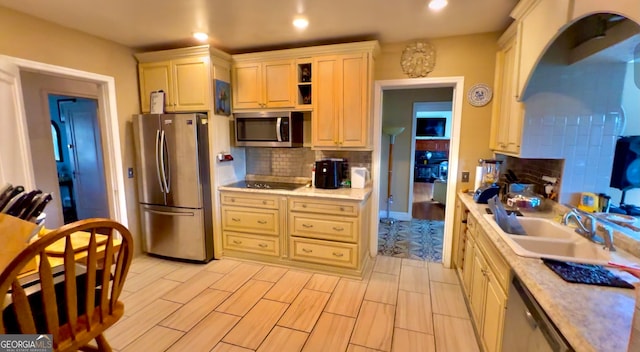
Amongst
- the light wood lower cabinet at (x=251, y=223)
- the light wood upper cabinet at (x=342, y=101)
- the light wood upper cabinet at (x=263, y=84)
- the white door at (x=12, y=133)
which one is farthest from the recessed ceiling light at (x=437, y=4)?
the white door at (x=12, y=133)

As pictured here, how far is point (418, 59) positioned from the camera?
2957 mm

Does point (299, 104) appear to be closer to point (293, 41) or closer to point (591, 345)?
point (293, 41)

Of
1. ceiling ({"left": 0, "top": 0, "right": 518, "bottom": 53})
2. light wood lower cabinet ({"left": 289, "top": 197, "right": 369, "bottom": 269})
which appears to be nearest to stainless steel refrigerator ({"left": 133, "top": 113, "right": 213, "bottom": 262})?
ceiling ({"left": 0, "top": 0, "right": 518, "bottom": 53})

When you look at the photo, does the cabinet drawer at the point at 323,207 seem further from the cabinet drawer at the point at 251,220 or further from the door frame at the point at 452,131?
the door frame at the point at 452,131

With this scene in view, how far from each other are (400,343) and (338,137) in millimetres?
1961

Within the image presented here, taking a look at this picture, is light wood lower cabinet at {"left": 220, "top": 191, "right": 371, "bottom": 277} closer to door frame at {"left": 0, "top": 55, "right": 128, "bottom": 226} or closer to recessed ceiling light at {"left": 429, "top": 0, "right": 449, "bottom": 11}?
door frame at {"left": 0, "top": 55, "right": 128, "bottom": 226}

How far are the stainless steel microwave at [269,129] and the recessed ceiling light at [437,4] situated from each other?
1.65m

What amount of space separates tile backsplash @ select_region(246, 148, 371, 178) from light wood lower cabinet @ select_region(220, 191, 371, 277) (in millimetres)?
610

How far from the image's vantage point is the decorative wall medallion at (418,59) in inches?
115

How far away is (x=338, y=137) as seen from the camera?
3025 millimetres

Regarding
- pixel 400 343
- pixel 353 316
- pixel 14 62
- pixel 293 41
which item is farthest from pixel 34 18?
pixel 400 343

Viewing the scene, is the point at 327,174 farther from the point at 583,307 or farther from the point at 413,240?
the point at 583,307

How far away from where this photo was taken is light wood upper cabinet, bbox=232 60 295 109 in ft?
10.2

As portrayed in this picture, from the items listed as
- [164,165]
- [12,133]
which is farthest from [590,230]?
[12,133]
